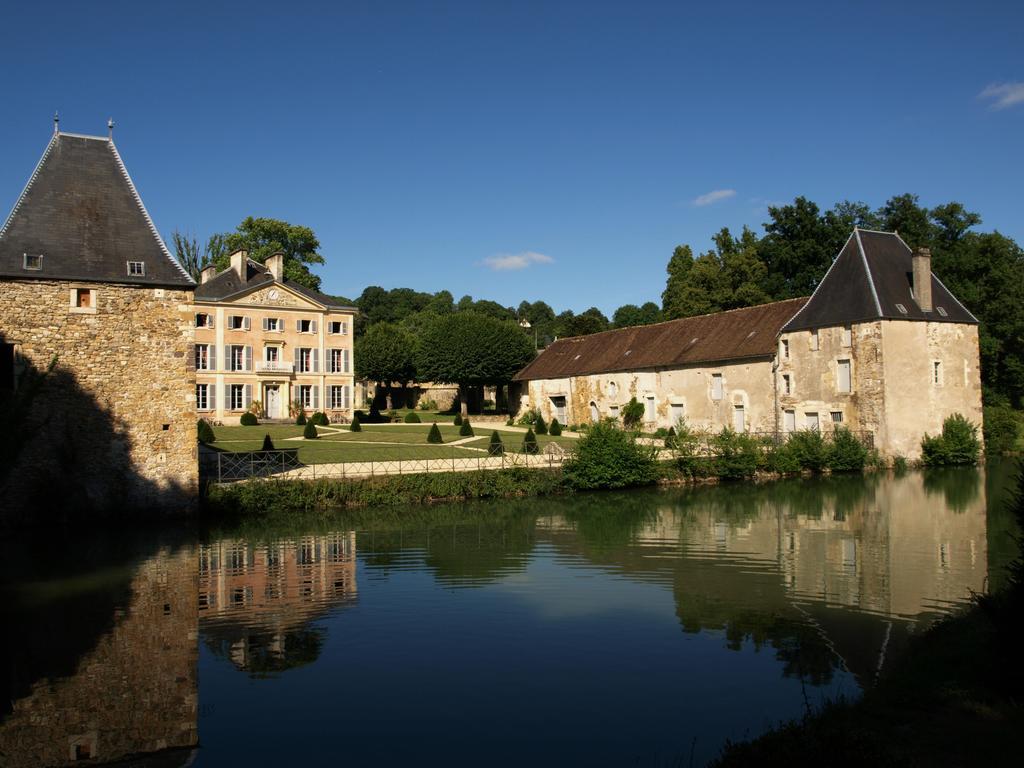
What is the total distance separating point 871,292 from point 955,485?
24.1 ft

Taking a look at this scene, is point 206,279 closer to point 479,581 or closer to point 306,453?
point 306,453

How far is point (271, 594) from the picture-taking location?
10820 millimetres

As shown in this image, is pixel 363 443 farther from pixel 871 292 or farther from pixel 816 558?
pixel 871 292

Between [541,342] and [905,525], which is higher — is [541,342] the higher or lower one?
the higher one

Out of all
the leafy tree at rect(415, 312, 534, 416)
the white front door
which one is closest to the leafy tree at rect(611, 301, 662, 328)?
the leafy tree at rect(415, 312, 534, 416)

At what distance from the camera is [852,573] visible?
11352 mm

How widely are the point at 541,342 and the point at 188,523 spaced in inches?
2508

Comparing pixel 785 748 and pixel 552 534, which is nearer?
pixel 785 748

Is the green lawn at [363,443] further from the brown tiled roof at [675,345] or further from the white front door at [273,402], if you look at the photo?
the brown tiled roof at [675,345]

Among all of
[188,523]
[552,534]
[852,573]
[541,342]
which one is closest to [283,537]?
[188,523]

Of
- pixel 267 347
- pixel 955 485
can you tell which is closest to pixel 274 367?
pixel 267 347

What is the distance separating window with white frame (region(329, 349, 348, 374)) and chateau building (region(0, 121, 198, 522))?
19.7m

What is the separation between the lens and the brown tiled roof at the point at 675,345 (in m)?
29.0

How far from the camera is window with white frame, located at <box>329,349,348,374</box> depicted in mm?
36531
